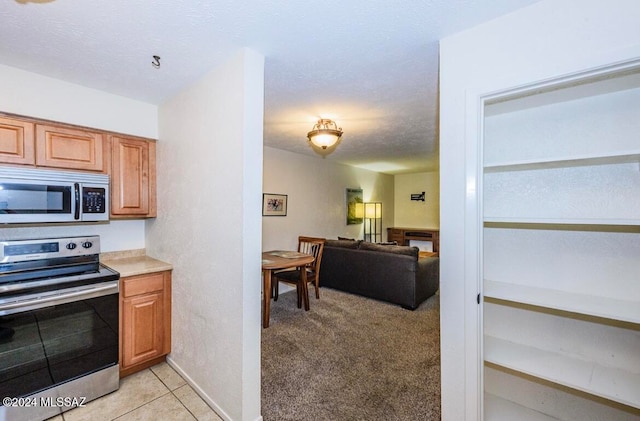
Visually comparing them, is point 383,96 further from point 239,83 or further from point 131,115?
point 131,115

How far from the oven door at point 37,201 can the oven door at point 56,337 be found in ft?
1.84

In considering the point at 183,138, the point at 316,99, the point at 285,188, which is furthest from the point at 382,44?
the point at 285,188

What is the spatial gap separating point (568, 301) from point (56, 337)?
9.61 ft

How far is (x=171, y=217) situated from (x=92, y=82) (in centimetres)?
117

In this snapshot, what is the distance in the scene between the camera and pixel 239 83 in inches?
65.7

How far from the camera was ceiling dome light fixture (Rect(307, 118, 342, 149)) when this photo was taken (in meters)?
2.91

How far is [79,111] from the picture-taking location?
86.4 inches

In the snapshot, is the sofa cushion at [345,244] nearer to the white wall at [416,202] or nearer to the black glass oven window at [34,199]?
the black glass oven window at [34,199]

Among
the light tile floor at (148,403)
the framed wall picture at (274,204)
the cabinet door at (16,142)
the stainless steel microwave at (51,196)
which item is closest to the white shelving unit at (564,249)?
the light tile floor at (148,403)

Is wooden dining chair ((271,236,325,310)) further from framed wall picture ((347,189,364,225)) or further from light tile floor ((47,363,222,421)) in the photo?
framed wall picture ((347,189,364,225))

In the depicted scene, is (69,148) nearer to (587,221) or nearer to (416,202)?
(587,221)

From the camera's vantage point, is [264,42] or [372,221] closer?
[264,42]

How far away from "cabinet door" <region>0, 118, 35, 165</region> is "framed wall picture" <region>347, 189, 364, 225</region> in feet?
16.1

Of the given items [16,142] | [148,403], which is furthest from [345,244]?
[16,142]
